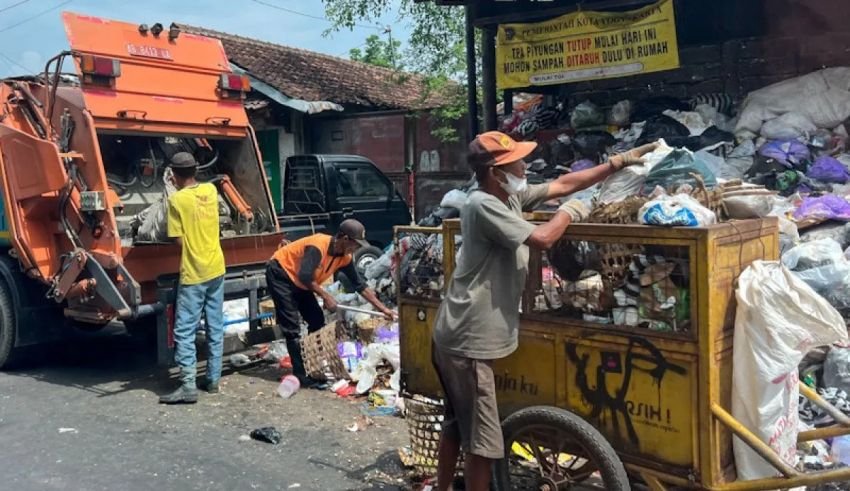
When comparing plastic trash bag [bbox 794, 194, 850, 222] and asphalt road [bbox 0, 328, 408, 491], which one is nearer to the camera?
asphalt road [bbox 0, 328, 408, 491]

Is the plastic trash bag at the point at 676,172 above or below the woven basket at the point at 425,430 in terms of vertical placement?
above

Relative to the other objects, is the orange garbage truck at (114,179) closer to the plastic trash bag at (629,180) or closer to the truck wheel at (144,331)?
the truck wheel at (144,331)

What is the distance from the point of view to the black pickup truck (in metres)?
9.51

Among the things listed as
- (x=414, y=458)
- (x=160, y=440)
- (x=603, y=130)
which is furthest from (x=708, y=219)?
(x=603, y=130)

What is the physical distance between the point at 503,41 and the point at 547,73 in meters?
0.72

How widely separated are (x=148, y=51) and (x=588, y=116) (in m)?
4.69

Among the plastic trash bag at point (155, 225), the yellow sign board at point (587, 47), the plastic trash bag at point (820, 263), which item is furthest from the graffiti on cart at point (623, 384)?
the yellow sign board at point (587, 47)

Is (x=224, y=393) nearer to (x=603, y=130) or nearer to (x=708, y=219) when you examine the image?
(x=708, y=219)

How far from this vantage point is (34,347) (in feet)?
23.6

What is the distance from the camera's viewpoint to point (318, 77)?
656 inches

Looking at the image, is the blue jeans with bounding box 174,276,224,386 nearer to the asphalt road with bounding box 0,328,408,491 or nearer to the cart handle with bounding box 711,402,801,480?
the asphalt road with bounding box 0,328,408,491

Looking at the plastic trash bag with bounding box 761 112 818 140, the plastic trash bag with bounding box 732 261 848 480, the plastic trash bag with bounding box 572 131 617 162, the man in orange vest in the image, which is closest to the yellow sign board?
the plastic trash bag with bounding box 572 131 617 162

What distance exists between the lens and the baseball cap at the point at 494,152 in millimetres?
3152

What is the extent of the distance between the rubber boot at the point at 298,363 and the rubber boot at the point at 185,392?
74 cm
